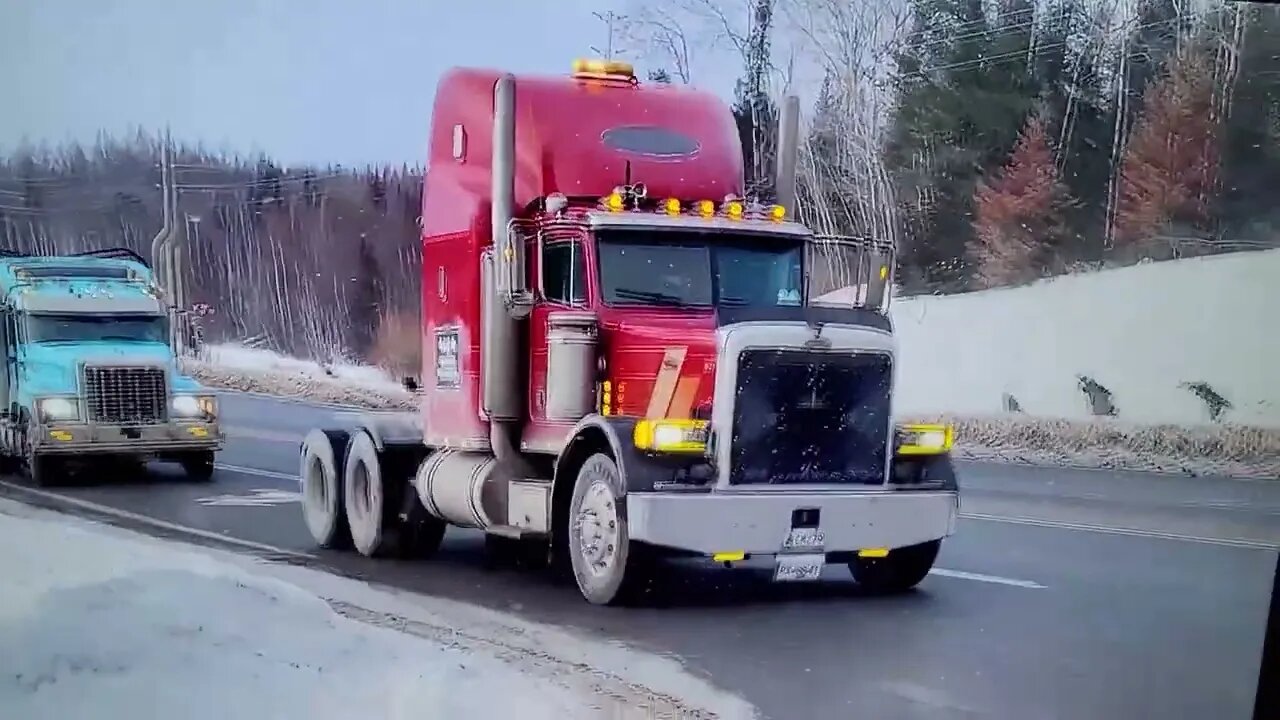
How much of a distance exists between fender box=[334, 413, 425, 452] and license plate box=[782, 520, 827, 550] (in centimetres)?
166

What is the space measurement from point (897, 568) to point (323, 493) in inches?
84.4

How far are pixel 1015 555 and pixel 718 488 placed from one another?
0.99m

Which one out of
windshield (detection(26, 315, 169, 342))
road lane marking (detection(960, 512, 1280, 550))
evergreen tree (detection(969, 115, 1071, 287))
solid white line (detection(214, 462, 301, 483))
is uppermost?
evergreen tree (detection(969, 115, 1071, 287))

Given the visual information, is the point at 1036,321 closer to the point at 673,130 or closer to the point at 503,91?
the point at 673,130

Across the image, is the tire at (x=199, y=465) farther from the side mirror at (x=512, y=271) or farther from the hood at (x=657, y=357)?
the hood at (x=657, y=357)

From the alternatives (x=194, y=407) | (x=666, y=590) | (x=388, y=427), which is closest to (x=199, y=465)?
(x=194, y=407)

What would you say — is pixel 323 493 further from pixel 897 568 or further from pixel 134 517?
pixel 897 568

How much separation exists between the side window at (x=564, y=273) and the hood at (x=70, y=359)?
1255mm

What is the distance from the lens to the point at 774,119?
5.04 meters

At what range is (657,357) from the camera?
4969mm

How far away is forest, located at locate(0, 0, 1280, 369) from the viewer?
457 cm

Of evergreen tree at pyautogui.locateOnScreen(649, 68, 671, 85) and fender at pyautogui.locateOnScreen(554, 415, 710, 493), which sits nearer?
fender at pyautogui.locateOnScreen(554, 415, 710, 493)

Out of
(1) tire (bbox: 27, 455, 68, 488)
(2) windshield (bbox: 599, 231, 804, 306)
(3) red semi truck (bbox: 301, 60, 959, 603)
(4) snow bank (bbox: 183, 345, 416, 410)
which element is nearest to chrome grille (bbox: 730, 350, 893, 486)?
(3) red semi truck (bbox: 301, 60, 959, 603)

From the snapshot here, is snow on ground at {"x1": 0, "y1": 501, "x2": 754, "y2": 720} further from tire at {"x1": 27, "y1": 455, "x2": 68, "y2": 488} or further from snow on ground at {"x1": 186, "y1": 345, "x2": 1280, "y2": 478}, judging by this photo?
snow on ground at {"x1": 186, "y1": 345, "x2": 1280, "y2": 478}
